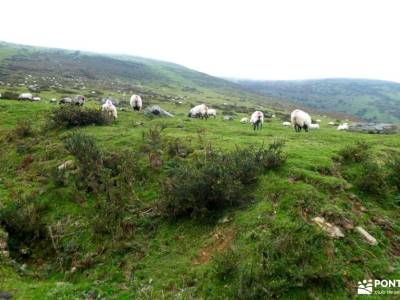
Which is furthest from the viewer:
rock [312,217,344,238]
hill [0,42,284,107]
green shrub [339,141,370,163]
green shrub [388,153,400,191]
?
hill [0,42,284,107]

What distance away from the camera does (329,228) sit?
8.42 metres

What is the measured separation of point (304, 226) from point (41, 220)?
25.9 feet

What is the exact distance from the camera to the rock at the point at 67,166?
1336 centimetres

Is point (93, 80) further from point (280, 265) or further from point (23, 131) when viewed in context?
point (280, 265)

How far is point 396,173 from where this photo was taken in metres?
11.3

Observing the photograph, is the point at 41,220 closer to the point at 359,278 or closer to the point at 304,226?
the point at 304,226

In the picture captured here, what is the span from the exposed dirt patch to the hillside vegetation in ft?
0.11

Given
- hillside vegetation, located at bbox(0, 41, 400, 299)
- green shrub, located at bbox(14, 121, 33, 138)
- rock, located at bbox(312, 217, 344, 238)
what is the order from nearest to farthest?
hillside vegetation, located at bbox(0, 41, 400, 299), rock, located at bbox(312, 217, 344, 238), green shrub, located at bbox(14, 121, 33, 138)

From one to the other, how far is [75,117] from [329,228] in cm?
1543

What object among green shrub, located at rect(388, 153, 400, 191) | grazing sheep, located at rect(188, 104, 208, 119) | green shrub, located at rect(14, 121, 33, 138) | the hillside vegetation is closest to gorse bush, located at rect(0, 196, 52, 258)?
the hillside vegetation

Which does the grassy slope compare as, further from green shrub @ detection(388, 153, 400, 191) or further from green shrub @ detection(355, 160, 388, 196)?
green shrub @ detection(388, 153, 400, 191)

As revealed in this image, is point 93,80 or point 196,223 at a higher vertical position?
point 196,223

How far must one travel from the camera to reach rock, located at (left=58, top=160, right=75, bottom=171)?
1336cm

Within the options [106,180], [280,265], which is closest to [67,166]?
[106,180]
